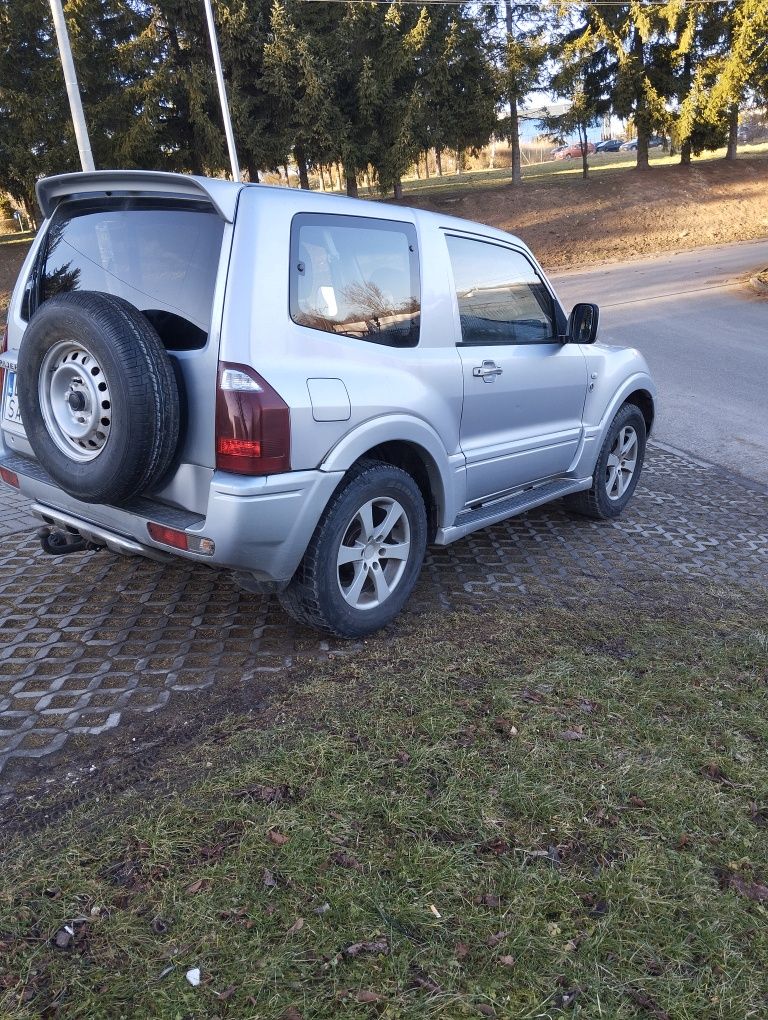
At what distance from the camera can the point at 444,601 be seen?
173 inches

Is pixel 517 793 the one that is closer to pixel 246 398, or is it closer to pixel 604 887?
pixel 604 887

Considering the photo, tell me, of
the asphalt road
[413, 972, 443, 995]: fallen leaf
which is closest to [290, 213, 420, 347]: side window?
[413, 972, 443, 995]: fallen leaf

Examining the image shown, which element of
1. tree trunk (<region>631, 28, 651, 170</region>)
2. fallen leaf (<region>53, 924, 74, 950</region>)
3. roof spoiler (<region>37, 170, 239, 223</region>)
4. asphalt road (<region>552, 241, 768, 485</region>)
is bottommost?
asphalt road (<region>552, 241, 768, 485</region>)

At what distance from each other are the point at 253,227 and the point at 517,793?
2.31m

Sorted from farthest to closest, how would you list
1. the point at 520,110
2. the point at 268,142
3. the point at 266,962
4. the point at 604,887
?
the point at 520,110 → the point at 268,142 → the point at 604,887 → the point at 266,962

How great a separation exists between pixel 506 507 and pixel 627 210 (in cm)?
2708

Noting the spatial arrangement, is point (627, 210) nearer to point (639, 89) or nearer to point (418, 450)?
point (639, 89)

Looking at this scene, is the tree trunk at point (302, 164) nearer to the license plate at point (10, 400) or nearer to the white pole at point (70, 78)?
the white pole at point (70, 78)

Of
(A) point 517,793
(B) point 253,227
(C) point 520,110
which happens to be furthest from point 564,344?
(C) point 520,110

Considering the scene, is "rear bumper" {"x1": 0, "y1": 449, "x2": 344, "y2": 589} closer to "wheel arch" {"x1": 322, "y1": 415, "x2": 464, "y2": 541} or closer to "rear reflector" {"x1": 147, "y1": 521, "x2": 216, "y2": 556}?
"rear reflector" {"x1": 147, "y1": 521, "x2": 216, "y2": 556}

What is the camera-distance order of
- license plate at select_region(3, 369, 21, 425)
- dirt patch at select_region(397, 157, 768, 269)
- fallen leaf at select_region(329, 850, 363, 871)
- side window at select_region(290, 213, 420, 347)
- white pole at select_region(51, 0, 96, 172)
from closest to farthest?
fallen leaf at select_region(329, 850, 363, 871) → side window at select_region(290, 213, 420, 347) → license plate at select_region(3, 369, 21, 425) → white pole at select_region(51, 0, 96, 172) → dirt patch at select_region(397, 157, 768, 269)

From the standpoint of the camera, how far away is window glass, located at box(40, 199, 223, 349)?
Result: 10.7 ft

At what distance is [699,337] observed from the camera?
40.9 ft

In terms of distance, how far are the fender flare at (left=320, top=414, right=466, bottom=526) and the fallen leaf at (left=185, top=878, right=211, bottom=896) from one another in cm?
164
